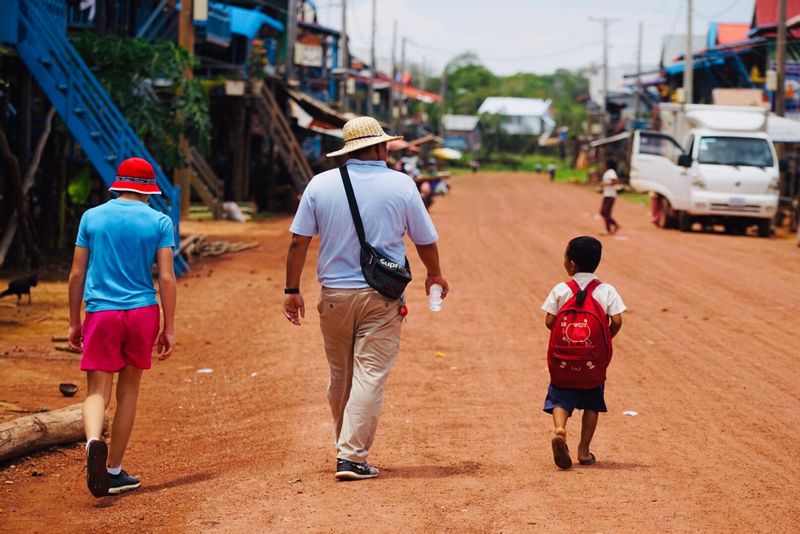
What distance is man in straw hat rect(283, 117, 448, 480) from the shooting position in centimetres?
639

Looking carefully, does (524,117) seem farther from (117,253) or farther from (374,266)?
(117,253)

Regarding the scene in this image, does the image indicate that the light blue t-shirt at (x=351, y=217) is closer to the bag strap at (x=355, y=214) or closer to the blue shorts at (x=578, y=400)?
the bag strap at (x=355, y=214)

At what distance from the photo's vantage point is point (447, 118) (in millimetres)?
109375

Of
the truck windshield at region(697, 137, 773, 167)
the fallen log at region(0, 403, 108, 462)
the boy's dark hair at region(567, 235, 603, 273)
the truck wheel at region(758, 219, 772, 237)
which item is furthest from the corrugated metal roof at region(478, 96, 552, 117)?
the boy's dark hair at region(567, 235, 603, 273)

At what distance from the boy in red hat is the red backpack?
7.12ft

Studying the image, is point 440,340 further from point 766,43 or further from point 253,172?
point 766,43

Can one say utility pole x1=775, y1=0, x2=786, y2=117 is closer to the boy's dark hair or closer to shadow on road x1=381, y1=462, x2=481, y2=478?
the boy's dark hair

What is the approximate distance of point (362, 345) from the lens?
21.2 feet

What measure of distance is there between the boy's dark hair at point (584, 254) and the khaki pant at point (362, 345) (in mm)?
1044

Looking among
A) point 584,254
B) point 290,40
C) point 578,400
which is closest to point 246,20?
point 290,40

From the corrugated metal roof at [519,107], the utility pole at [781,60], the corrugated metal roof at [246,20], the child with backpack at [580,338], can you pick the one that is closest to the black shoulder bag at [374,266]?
the child with backpack at [580,338]

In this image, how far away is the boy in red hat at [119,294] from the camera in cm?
631

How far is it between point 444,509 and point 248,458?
2024 mm

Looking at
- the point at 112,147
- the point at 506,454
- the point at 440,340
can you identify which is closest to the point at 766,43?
the point at 112,147
